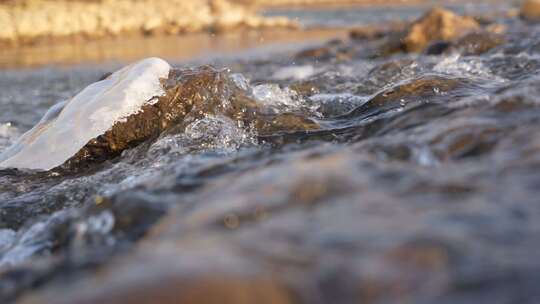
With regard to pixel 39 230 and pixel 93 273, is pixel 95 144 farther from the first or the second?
pixel 93 273

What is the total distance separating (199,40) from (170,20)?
7.84 meters

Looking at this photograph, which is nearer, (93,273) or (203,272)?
(203,272)

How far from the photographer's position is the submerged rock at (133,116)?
3201 mm

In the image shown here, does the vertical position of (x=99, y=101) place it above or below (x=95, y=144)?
above

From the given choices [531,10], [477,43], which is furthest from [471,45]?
[531,10]

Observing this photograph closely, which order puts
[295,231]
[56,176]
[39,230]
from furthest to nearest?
1. [56,176]
2. [39,230]
3. [295,231]

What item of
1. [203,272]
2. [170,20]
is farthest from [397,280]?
[170,20]

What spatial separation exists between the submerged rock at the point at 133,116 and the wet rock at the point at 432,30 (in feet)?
23.3

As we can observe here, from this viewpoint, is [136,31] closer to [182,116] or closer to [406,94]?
[182,116]

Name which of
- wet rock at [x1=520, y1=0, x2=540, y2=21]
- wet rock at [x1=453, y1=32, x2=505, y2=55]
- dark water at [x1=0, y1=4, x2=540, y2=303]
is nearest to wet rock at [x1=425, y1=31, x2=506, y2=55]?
wet rock at [x1=453, y1=32, x2=505, y2=55]

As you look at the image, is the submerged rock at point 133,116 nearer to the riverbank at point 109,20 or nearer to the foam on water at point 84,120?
the foam on water at point 84,120

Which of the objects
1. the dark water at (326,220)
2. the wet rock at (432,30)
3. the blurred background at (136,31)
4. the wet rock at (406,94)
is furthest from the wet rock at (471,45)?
the blurred background at (136,31)

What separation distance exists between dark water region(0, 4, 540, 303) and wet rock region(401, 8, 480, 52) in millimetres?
7666

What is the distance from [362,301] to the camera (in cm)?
116
